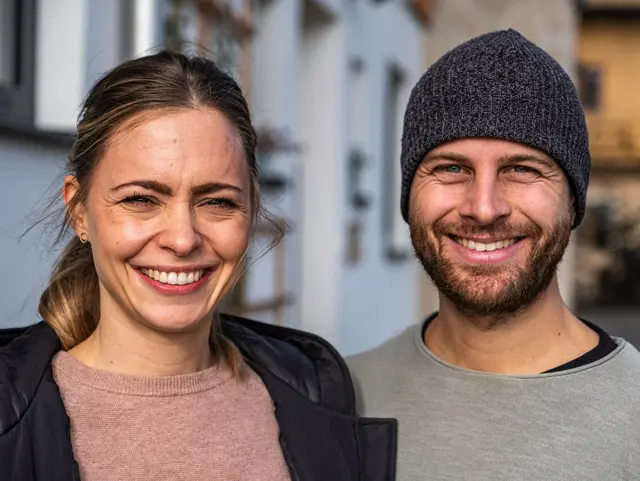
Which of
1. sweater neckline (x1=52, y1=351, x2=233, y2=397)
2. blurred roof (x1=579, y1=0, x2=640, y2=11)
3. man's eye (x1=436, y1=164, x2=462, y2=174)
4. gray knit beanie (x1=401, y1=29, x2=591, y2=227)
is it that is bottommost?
sweater neckline (x1=52, y1=351, x2=233, y2=397)

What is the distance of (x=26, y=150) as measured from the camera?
310 centimetres

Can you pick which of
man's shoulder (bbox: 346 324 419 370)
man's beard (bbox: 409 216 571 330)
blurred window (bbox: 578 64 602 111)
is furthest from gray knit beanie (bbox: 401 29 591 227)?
blurred window (bbox: 578 64 602 111)

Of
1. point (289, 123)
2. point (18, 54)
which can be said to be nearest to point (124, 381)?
point (18, 54)

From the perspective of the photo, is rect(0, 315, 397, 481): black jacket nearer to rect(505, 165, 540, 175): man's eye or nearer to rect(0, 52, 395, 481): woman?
rect(0, 52, 395, 481): woman

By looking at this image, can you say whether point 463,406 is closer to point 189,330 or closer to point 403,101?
point 189,330

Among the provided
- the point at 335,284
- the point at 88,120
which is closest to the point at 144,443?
the point at 88,120

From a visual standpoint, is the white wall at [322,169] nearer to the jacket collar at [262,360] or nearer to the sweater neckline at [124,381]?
the jacket collar at [262,360]

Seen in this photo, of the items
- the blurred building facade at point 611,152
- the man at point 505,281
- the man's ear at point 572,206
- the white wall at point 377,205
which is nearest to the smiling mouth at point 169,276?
the man at point 505,281

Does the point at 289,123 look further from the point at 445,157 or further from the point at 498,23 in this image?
the point at 498,23

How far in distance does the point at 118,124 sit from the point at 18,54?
4.44ft

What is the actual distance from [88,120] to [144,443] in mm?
648

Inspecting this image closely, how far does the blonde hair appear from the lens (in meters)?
2.07

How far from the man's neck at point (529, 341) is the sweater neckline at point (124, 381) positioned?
577mm

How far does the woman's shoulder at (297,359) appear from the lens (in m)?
2.31
